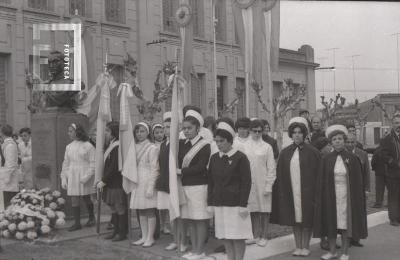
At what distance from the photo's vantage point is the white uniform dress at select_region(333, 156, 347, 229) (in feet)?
22.6

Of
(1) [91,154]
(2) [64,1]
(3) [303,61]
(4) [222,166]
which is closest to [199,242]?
(4) [222,166]

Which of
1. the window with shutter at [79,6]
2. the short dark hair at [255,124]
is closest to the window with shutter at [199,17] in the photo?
the window with shutter at [79,6]

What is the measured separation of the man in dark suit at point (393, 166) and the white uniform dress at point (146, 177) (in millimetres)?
4366

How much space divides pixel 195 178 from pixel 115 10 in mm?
16121

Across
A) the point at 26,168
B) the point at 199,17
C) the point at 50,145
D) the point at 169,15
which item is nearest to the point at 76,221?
the point at 50,145

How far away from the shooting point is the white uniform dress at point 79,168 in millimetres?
8648

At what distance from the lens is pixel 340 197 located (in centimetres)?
691

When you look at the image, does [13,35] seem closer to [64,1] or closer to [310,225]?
[64,1]

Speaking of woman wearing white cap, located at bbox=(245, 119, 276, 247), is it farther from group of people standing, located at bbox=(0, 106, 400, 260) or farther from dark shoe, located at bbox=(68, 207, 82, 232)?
dark shoe, located at bbox=(68, 207, 82, 232)

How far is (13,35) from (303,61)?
19.5m

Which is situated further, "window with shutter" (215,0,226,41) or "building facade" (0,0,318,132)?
"window with shutter" (215,0,226,41)

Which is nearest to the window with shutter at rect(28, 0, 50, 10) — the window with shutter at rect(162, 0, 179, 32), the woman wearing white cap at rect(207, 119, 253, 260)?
the window with shutter at rect(162, 0, 179, 32)

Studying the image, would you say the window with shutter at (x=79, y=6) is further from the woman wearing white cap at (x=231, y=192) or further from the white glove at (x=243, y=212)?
the white glove at (x=243, y=212)

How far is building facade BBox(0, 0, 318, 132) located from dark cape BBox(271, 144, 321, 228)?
17.0ft
